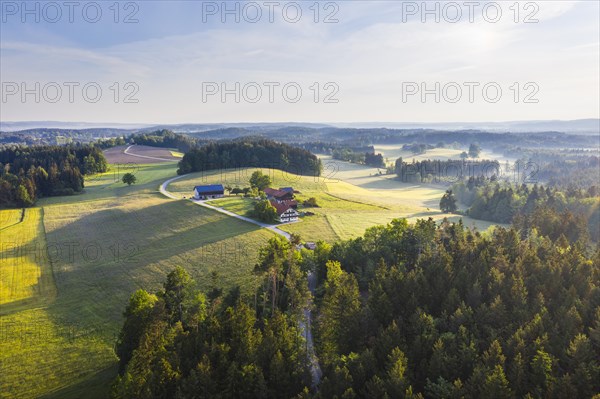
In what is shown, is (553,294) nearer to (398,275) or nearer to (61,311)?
(398,275)

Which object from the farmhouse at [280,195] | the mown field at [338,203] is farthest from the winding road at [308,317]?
the farmhouse at [280,195]

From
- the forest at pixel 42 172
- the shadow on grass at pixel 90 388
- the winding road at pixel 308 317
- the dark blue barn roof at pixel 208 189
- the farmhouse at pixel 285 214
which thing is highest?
the forest at pixel 42 172

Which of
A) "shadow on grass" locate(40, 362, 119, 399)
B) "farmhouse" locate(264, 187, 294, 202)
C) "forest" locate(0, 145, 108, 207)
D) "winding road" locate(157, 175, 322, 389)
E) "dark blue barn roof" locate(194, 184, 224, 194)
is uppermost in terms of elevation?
"forest" locate(0, 145, 108, 207)

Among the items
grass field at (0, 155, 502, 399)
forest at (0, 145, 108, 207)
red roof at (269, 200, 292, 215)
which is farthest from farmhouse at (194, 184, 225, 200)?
forest at (0, 145, 108, 207)

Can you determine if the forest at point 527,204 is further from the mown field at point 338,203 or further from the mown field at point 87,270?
the mown field at point 87,270

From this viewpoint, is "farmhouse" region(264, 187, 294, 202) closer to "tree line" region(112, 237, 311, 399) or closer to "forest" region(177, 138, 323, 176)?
"tree line" region(112, 237, 311, 399)

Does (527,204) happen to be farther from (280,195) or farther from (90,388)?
(90,388)

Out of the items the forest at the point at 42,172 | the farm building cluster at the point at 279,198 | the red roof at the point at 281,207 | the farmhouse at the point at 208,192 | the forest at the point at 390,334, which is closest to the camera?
the forest at the point at 390,334
